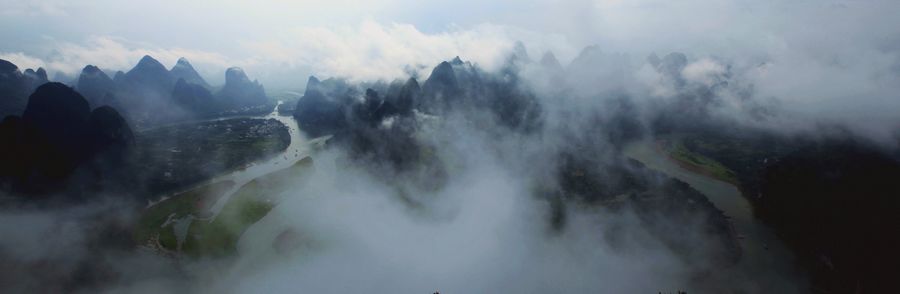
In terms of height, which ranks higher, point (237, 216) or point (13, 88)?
point (13, 88)

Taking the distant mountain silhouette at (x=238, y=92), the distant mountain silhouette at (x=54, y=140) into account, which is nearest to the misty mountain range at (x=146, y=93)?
the distant mountain silhouette at (x=238, y=92)

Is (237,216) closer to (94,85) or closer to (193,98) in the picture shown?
(193,98)

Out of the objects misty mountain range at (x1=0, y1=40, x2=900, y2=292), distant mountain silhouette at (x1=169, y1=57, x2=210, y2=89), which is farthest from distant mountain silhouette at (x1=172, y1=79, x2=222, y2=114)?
distant mountain silhouette at (x1=169, y1=57, x2=210, y2=89)

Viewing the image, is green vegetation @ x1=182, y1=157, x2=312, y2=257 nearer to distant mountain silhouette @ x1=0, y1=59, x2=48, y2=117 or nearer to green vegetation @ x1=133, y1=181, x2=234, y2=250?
green vegetation @ x1=133, y1=181, x2=234, y2=250

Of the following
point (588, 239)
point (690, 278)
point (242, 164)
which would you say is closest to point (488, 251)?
point (588, 239)

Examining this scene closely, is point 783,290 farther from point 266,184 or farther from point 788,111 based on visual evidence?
point 788,111

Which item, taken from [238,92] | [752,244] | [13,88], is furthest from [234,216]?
[238,92]
